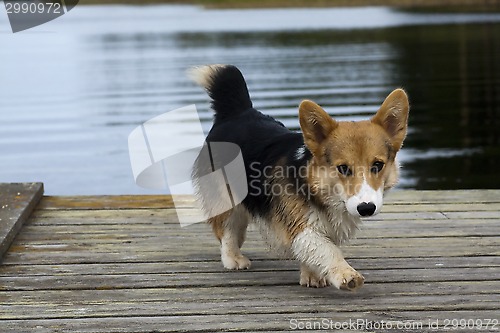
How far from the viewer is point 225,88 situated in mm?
4113

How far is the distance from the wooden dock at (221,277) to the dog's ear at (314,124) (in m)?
0.63

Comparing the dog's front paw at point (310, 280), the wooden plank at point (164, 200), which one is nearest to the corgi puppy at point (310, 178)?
the dog's front paw at point (310, 280)

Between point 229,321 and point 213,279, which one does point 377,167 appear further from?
point 213,279

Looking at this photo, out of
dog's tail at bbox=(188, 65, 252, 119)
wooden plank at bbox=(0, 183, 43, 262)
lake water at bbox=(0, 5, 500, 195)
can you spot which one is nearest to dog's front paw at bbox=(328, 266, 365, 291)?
dog's tail at bbox=(188, 65, 252, 119)

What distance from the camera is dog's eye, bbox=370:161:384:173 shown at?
11.0ft

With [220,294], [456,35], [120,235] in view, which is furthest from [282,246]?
[456,35]

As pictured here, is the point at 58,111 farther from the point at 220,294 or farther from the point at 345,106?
the point at 220,294

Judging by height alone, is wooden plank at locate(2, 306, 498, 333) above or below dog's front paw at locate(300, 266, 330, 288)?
above

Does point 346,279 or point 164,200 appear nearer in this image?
point 346,279

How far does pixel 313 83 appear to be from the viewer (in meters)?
13.9

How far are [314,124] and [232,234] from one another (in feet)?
2.67

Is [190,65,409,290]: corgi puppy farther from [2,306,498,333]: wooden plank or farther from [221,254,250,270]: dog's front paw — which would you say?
[2,306,498,333]: wooden plank

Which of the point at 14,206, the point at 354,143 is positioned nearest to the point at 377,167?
the point at 354,143

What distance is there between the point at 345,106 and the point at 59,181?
475cm
